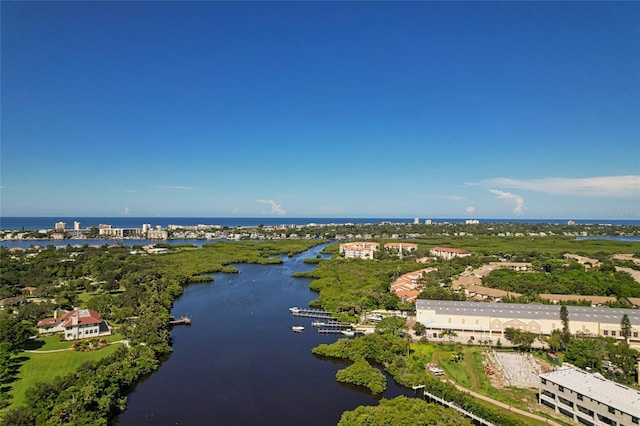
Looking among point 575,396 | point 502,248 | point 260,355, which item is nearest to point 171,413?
point 260,355

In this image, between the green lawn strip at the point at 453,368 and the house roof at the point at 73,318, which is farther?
the house roof at the point at 73,318

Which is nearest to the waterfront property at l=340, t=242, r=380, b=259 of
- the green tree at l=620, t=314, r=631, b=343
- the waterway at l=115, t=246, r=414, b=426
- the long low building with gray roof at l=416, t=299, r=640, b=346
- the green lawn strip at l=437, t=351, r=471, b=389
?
the waterway at l=115, t=246, r=414, b=426

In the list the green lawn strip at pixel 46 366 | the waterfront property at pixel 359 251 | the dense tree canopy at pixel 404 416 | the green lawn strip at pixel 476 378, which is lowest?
the green lawn strip at pixel 476 378

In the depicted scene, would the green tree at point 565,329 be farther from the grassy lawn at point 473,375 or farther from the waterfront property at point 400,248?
the waterfront property at point 400,248

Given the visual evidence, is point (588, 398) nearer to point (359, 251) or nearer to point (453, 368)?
point (453, 368)

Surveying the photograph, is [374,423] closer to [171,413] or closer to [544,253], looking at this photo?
[171,413]

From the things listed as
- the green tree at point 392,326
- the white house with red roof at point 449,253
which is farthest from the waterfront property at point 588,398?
the white house with red roof at point 449,253

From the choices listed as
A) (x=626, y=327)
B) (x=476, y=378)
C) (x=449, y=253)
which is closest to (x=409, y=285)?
(x=626, y=327)
